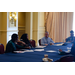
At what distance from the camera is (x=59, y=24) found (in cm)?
1205

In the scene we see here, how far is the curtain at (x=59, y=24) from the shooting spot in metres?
11.9

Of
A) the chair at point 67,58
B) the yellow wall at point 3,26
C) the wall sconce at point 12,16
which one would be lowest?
the chair at point 67,58

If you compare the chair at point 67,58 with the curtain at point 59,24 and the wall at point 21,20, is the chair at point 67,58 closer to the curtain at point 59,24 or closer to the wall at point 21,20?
the wall at point 21,20

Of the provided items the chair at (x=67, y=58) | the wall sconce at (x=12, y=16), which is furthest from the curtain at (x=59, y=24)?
the chair at (x=67, y=58)

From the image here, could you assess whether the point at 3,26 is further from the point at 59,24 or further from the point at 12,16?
the point at 59,24

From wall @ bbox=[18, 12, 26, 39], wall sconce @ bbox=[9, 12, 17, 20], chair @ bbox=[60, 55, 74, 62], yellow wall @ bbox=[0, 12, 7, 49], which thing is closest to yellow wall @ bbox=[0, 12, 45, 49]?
wall @ bbox=[18, 12, 26, 39]

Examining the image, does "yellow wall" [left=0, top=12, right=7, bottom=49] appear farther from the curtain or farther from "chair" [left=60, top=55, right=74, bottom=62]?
the curtain

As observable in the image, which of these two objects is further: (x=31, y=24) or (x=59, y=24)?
(x=59, y=24)

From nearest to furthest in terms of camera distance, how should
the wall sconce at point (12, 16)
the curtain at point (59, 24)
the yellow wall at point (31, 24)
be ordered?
1. the wall sconce at point (12, 16)
2. the yellow wall at point (31, 24)
3. the curtain at point (59, 24)

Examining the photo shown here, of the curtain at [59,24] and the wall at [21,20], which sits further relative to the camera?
the curtain at [59,24]

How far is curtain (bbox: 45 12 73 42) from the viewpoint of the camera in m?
11.9

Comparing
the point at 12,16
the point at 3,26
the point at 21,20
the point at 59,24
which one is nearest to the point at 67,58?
the point at 3,26
